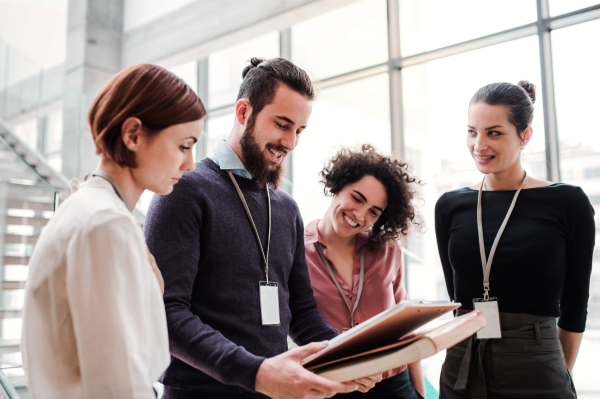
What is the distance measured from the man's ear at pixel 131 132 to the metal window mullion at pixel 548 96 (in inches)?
167

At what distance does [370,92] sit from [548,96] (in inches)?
83.5

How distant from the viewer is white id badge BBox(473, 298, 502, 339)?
5.70 ft

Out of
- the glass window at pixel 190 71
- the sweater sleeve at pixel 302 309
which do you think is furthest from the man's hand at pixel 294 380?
the glass window at pixel 190 71

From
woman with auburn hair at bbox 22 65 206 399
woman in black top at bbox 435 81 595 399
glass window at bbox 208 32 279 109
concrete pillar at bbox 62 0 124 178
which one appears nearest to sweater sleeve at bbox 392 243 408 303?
woman in black top at bbox 435 81 595 399

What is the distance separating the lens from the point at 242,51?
24.6 ft

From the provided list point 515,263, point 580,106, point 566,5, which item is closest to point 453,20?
point 566,5

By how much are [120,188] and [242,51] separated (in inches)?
276

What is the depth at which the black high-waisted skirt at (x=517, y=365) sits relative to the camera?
66.0 inches

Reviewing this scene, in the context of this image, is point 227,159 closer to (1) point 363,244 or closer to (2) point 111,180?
(2) point 111,180

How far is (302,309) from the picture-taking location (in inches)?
62.8

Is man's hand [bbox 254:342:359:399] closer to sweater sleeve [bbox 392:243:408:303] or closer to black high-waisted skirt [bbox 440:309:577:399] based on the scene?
black high-waisted skirt [bbox 440:309:577:399]

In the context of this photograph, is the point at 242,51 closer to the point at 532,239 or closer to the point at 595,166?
the point at 595,166

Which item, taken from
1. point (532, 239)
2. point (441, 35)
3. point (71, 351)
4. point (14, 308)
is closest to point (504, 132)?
point (532, 239)

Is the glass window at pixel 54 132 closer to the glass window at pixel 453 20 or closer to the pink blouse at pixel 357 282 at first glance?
the glass window at pixel 453 20
